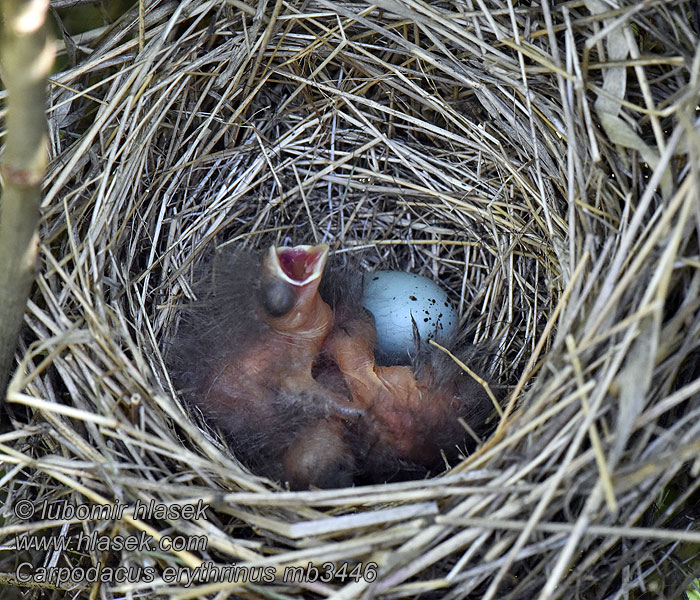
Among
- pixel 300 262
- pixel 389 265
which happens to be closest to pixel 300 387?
pixel 300 262

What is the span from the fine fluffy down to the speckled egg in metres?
0.09

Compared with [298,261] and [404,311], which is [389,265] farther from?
[298,261]

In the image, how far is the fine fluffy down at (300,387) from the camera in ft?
4.89

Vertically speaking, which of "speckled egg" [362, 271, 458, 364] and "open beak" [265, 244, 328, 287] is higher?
"open beak" [265, 244, 328, 287]

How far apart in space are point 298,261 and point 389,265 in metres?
0.46

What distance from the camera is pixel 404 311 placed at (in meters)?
1.69

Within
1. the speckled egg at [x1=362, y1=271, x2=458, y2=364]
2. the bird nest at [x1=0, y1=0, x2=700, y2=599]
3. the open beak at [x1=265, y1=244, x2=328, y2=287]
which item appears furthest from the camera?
the speckled egg at [x1=362, y1=271, x2=458, y2=364]

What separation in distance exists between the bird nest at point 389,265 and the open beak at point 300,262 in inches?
10.2

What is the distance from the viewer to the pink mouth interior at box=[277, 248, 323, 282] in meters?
1.53

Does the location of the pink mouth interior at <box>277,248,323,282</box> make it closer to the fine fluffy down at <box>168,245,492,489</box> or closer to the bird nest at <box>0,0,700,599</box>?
the fine fluffy down at <box>168,245,492,489</box>

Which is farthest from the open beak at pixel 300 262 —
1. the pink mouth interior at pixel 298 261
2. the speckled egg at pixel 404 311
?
the speckled egg at pixel 404 311

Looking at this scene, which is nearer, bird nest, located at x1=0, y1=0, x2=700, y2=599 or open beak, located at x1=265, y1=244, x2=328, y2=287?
bird nest, located at x1=0, y1=0, x2=700, y2=599

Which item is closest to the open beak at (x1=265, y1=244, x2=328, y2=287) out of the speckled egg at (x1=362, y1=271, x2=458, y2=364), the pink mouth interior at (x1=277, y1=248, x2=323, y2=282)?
the pink mouth interior at (x1=277, y1=248, x2=323, y2=282)

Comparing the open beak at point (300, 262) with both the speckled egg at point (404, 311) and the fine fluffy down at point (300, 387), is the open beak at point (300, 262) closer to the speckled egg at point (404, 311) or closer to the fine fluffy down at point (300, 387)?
the fine fluffy down at point (300, 387)
